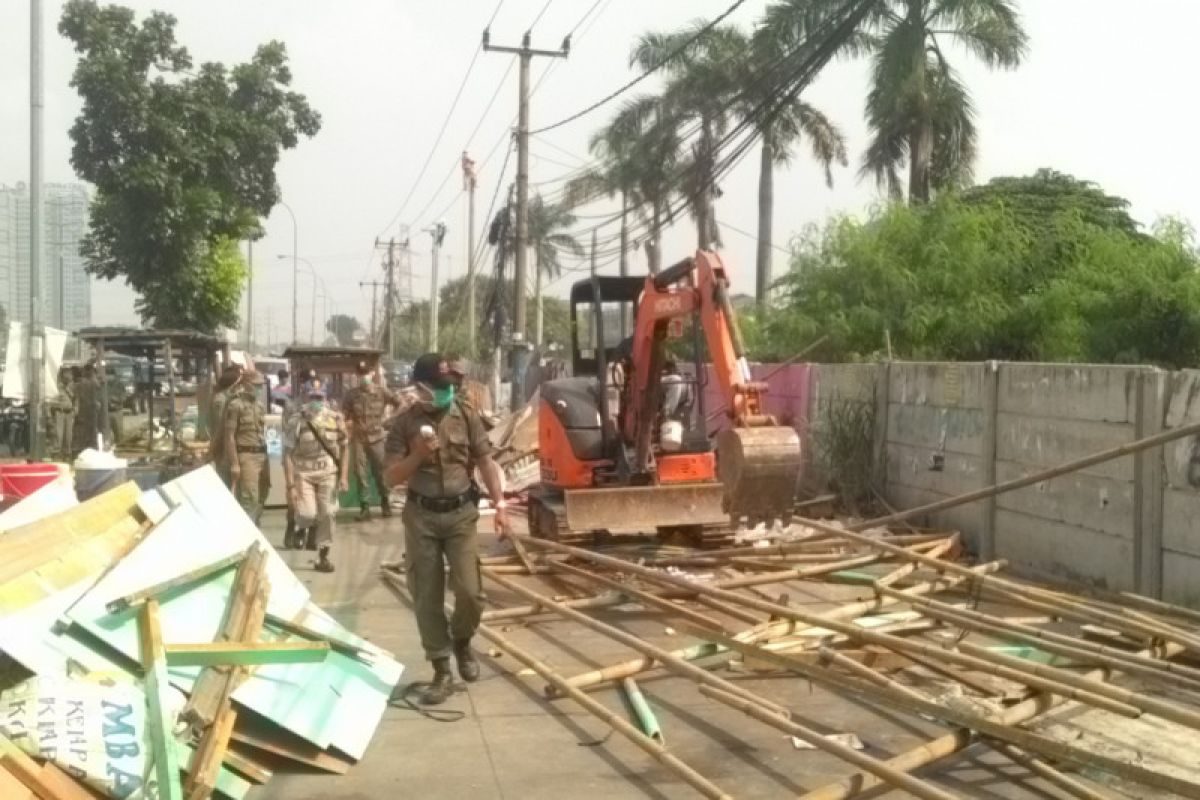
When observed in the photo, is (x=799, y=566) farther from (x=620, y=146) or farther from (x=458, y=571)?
(x=620, y=146)

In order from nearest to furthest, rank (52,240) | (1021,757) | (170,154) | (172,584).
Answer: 1. (1021,757)
2. (172,584)
3. (170,154)
4. (52,240)

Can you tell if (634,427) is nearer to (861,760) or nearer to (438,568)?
(438,568)

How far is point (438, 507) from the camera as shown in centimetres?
704

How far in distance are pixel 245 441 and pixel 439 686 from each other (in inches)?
221

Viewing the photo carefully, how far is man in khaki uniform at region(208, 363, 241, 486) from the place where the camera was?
11.9m

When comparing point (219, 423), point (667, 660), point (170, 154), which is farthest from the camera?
point (170, 154)

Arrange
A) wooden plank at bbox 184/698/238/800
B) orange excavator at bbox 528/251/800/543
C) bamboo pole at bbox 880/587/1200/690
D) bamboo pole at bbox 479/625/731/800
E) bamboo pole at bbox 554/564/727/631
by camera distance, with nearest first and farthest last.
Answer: wooden plank at bbox 184/698/238/800
bamboo pole at bbox 479/625/731/800
bamboo pole at bbox 880/587/1200/690
bamboo pole at bbox 554/564/727/631
orange excavator at bbox 528/251/800/543

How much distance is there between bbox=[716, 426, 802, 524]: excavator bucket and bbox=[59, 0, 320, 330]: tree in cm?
2020

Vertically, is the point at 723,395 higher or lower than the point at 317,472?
higher

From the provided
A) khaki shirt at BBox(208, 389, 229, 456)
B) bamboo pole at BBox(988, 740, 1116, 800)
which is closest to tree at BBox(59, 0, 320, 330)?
khaki shirt at BBox(208, 389, 229, 456)

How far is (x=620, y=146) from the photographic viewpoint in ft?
122

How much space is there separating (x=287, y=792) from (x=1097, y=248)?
20.6 m

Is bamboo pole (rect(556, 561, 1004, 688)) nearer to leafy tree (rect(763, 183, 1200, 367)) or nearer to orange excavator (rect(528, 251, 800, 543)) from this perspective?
orange excavator (rect(528, 251, 800, 543))

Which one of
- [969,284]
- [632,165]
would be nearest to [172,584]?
[969,284]
